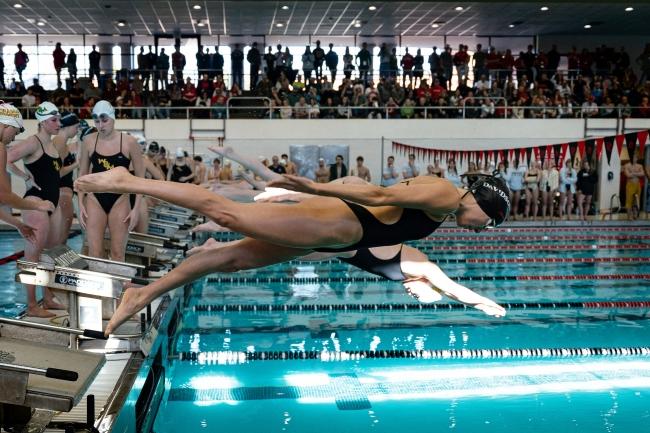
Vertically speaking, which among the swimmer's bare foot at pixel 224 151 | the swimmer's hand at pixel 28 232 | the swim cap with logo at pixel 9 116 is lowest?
the swimmer's hand at pixel 28 232

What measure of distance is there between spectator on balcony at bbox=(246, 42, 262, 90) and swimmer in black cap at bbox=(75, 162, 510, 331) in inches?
666

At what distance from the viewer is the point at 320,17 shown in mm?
20594

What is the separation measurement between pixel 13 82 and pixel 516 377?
1828cm

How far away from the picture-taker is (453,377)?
207 inches

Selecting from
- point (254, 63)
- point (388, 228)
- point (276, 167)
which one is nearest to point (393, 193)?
point (388, 228)

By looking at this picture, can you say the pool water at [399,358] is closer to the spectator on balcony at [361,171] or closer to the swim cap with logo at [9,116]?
the swim cap with logo at [9,116]

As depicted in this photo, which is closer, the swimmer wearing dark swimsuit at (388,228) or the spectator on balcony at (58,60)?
the swimmer wearing dark swimsuit at (388,228)

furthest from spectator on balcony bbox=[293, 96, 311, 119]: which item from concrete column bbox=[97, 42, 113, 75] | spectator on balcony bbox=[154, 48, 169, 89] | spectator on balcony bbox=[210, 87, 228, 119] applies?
concrete column bbox=[97, 42, 113, 75]

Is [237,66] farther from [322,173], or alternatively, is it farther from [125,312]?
[125,312]

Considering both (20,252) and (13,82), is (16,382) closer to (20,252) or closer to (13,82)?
(20,252)

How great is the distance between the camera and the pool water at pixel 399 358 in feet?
14.9

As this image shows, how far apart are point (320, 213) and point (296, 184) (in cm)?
46

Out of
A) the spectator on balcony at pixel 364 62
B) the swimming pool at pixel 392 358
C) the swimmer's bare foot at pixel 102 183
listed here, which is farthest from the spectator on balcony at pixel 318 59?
the swimmer's bare foot at pixel 102 183

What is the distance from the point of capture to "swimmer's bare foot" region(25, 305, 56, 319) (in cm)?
543
